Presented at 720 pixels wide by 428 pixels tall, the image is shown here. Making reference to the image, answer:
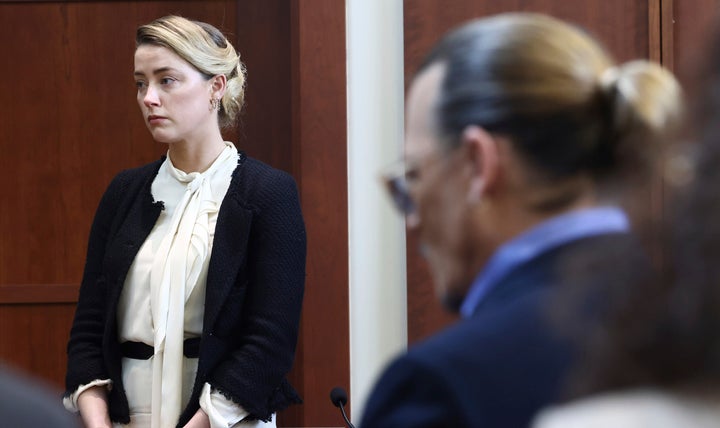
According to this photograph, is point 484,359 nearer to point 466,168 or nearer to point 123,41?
point 466,168

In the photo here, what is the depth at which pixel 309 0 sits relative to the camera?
3119 mm

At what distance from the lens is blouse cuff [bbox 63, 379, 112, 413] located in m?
2.30

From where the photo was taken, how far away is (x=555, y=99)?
1047 millimetres

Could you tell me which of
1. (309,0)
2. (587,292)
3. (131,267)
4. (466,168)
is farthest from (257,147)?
(587,292)

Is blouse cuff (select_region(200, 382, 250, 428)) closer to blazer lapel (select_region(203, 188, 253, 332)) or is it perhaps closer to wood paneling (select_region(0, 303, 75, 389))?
blazer lapel (select_region(203, 188, 253, 332))

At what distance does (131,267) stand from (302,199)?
86 centimetres

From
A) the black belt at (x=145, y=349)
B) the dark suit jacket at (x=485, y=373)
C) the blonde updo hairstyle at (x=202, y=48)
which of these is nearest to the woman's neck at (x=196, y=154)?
the blonde updo hairstyle at (x=202, y=48)

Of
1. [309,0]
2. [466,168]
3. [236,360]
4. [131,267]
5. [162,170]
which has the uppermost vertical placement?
[309,0]

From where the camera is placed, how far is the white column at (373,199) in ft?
10.2

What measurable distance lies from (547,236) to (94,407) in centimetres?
147

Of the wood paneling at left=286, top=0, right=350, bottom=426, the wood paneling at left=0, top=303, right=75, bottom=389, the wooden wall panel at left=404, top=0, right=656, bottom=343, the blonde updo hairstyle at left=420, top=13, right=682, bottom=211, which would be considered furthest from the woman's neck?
the blonde updo hairstyle at left=420, top=13, right=682, bottom=211

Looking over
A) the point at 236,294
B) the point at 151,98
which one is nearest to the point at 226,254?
the point at 236,294

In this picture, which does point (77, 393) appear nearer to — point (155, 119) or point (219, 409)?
point (219, 409)

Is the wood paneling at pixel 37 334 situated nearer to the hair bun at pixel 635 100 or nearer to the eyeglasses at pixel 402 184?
the eyeglasses at pixel 402 184
